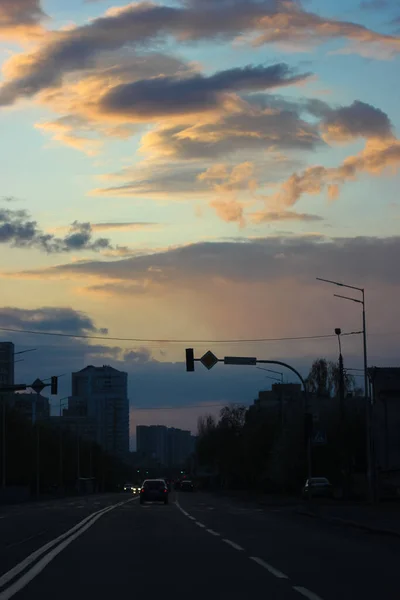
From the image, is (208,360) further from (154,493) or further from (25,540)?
(25,540)

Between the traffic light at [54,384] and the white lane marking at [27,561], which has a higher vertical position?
the traffic light at [54,384]

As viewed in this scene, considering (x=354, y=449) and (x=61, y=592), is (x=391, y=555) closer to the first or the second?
(x=61, y=592)

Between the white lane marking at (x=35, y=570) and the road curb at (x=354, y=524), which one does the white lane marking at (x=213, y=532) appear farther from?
the road curb at (x=354, y=524)

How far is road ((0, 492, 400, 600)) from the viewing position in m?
15.1

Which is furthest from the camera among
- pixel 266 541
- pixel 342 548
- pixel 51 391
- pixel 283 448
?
pixel 283 448

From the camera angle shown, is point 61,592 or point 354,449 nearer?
point 61,592

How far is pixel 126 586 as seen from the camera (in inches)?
617

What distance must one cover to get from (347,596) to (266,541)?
39.5ft

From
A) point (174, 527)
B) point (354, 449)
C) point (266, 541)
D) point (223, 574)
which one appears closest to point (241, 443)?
point (354, 449)

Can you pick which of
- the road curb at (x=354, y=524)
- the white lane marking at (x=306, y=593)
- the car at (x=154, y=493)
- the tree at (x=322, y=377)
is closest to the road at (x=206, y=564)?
the white lane marking at (x=306, y=593)

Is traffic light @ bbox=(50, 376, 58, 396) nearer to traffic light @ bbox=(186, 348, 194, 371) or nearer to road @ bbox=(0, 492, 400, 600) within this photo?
traffic light @ bbox=(186, 348, 194, 371)

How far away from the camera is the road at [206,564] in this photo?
15148 millimetres

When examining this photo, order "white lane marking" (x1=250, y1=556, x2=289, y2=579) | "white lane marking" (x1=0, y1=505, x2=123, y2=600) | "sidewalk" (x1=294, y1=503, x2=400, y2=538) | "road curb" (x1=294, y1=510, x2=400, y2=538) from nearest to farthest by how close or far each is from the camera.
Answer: "white lane marking" (x1=0, y1=505, x2=123, y2=600) < "white lane marking" (x1=250, y1=556, x2=289, y2=579) < "road curb" (x1=294, y1=510, x2=400, y2=538) < "sidewalk" (x1=294, y1=503, x2=400, y2=538)

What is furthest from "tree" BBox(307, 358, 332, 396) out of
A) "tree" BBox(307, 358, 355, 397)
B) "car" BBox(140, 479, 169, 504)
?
Answer: "car" BBox(140, 479, 169, 504)
